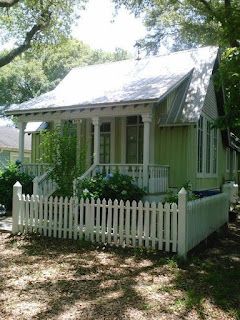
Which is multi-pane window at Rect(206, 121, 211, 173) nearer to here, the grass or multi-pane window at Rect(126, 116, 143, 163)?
A: multi-pane window at Rect(126, 116, 143, 163)

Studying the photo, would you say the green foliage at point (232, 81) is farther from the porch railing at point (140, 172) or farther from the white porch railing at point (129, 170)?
the white porch railing at point (129, 170)

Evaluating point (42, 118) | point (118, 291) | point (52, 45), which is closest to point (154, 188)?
point (42, 118)

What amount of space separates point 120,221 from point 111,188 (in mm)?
2599

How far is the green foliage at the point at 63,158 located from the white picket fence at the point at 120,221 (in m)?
1.66

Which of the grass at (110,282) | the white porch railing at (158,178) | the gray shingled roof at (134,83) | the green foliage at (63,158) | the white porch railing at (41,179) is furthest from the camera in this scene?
the gray shingled roof at (134,83)

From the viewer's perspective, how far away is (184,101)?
14359mm

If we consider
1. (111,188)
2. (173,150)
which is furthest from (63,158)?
(173,150)

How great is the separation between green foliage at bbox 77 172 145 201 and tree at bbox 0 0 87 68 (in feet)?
33.4

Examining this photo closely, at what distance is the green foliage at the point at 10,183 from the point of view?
46.4 ft

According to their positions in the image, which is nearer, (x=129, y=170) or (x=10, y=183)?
(x=129, y=170)

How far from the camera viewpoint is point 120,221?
884 cm

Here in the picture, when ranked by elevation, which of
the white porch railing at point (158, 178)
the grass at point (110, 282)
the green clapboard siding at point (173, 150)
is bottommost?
the grass at point (110, 282)

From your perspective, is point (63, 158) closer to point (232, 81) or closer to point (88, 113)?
point (88, 113)

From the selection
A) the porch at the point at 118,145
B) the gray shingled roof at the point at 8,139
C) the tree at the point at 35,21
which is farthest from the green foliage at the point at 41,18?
the gray shingled roof at the point at 8,139
